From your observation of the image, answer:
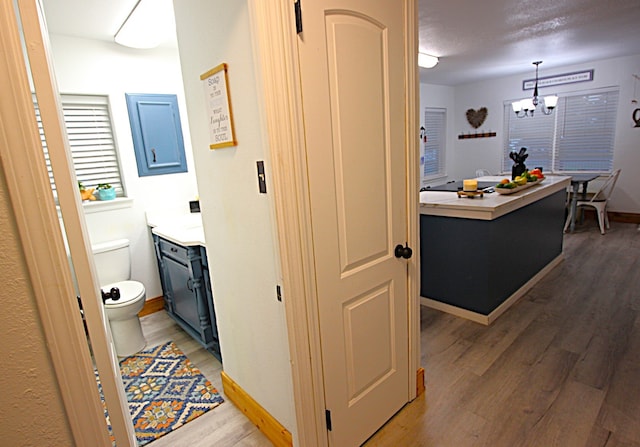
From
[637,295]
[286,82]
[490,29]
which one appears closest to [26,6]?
[286,82]

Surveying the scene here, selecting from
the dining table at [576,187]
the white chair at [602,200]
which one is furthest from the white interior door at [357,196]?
the white chair at [602,200]

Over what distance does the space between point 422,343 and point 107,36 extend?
3433 millimetres

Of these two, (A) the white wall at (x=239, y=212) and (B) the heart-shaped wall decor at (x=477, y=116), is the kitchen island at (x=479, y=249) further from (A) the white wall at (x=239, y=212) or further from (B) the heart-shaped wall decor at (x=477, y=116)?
(B) the heart-shaped wall decor at (x=477, y=116)

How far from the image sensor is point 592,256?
405 cm

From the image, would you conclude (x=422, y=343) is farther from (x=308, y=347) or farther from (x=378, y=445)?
(x=308, y=347)

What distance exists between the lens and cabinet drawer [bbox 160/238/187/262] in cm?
242

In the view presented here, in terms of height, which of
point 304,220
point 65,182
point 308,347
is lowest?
point 308,347

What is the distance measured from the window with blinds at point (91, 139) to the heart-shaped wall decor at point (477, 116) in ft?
20.8

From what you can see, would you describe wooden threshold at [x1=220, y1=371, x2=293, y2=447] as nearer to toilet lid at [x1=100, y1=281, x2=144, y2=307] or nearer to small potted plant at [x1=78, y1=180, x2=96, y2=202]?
toilet lid at [x1=100, y1=281, x2=144, y2=307]

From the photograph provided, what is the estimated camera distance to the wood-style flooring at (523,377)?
1740mm

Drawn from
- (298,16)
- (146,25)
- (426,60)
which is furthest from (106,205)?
(426,60)

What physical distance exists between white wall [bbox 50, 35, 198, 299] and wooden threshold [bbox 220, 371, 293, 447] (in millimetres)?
1655

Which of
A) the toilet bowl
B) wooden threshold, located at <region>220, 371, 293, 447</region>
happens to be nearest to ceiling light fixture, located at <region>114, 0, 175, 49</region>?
the toilet bowl

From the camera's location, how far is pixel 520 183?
125 inches
